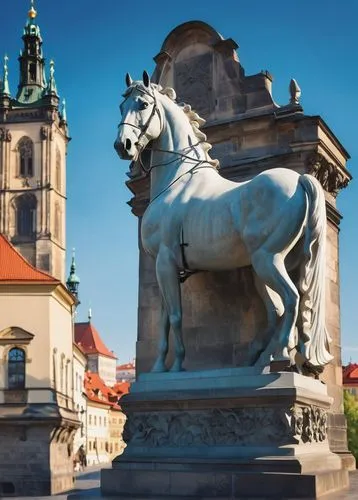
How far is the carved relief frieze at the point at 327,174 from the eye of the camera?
31.4 ft

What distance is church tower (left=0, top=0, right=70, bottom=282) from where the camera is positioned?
96375 millimetres

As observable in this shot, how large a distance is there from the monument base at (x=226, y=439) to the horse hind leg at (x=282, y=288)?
32 cm

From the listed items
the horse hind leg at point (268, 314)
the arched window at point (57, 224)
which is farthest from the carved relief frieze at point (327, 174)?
the arched window at point (57, 224)

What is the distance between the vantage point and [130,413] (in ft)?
27.4

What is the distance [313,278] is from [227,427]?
1627mm

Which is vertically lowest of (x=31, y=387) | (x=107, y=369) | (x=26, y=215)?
(x=31, y=387)

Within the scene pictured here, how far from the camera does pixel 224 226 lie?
26.1 ft

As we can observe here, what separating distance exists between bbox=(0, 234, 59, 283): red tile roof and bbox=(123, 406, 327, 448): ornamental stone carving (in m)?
34.6

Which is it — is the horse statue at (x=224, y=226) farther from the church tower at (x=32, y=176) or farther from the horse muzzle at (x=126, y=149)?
the church tower at (x=32, y=176)

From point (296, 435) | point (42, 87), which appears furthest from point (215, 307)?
point (42, 87)

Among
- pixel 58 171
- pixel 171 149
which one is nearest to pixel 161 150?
pixel 171 149

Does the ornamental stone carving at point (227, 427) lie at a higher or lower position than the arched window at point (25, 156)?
lower

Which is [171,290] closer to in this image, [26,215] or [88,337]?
[26,215]

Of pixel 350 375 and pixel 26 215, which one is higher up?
pixel 26 215
